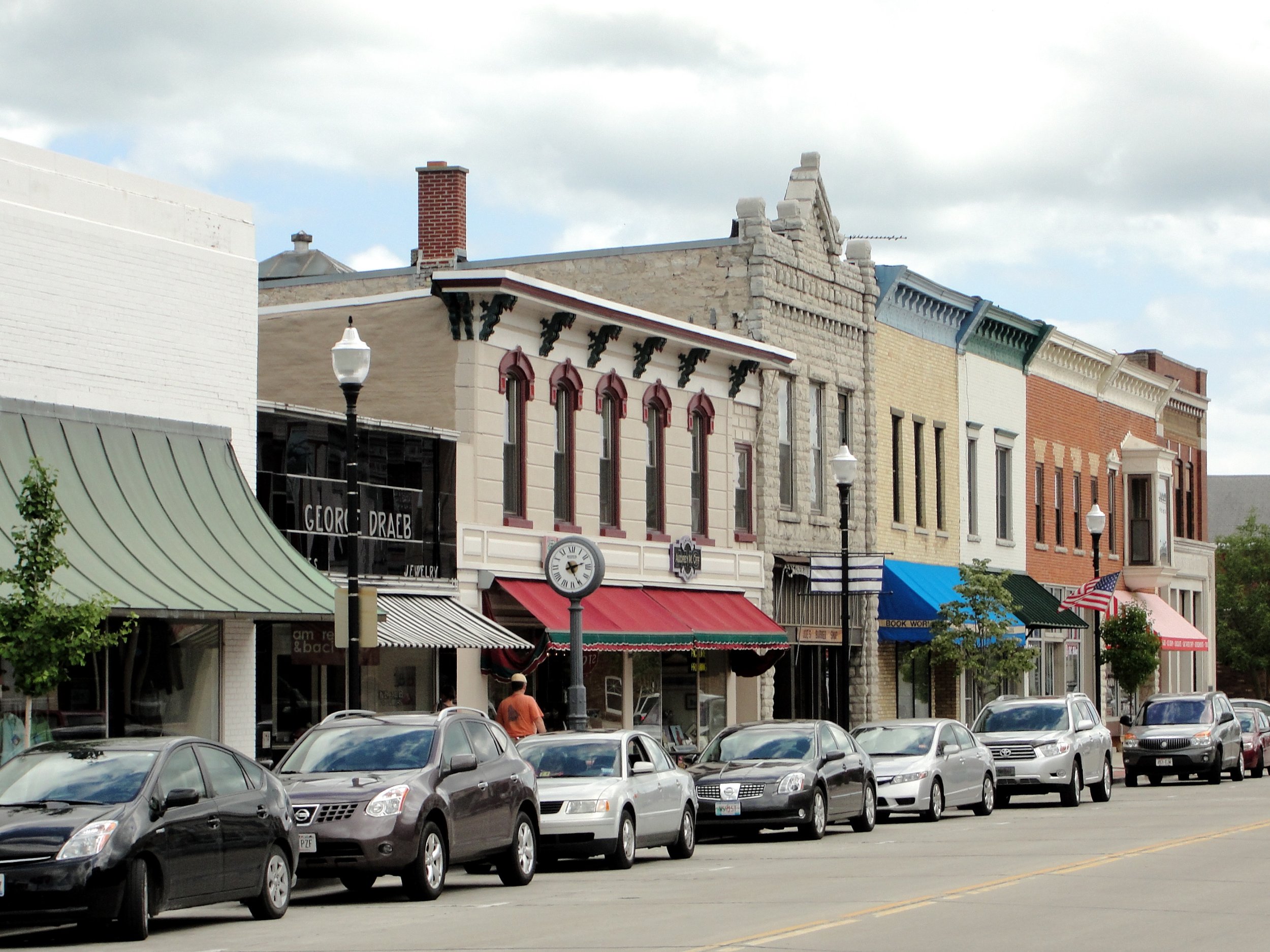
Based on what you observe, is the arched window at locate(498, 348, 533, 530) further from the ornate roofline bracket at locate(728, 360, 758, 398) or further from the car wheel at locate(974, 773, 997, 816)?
the car wheel at locate(974, 773, 997, 816)

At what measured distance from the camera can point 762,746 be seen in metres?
24.9

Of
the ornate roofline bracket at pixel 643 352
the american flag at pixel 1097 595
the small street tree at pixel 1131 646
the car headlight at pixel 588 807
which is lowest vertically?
the car headlight at pixel 588 807

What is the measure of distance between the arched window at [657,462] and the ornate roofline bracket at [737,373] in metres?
2.09

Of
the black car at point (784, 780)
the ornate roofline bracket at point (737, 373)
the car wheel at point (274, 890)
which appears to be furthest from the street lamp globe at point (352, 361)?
the ornate roofline bracket at point (737, 373)

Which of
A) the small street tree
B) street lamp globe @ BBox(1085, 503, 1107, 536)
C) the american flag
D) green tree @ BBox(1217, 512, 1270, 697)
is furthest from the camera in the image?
green tree @ BBox(1217, 512, 1270, 697)

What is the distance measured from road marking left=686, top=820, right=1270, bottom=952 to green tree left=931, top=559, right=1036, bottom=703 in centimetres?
1480

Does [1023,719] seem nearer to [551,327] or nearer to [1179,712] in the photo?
[1179,712]

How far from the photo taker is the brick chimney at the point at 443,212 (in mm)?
38438

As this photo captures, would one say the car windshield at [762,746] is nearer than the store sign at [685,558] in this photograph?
Yes

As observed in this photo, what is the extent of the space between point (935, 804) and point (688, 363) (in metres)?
9.25

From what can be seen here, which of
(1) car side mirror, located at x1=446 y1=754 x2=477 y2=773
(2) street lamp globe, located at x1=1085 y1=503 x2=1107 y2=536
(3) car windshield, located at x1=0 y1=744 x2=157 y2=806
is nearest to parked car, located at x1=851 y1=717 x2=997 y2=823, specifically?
(1) car side mirror, located at x1=446 y1=754 x2=477 y2=773

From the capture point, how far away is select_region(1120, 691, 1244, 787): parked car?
127 ft

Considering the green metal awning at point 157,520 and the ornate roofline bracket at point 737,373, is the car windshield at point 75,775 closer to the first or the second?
the green metal awning at point 157,520

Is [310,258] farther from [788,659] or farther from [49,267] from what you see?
[49,267]
